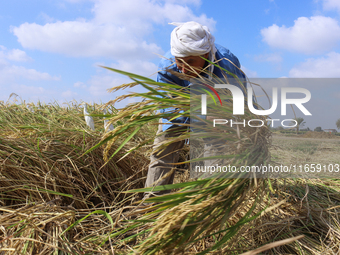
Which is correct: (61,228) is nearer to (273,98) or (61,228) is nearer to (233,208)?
(233,208)

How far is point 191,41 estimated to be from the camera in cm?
156

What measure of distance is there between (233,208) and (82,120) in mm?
2197

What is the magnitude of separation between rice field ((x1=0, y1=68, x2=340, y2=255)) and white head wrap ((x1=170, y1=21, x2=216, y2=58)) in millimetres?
524

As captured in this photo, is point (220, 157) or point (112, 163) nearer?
point (220, 157)

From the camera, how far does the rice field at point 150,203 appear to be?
0.97 m

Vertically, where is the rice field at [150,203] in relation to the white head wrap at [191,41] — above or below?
below

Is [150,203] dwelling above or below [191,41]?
below

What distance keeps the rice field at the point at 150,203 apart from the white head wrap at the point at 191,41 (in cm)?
52

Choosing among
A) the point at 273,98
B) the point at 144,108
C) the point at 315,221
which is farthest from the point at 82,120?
the point at 315,221

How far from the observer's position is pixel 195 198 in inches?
38.6

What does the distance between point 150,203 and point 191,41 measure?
1.02m

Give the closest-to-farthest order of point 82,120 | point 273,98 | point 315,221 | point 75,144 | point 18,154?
1. point 273,98
2. point 315,221
3. point 18,154
4. point 75,144
5. point 82,120

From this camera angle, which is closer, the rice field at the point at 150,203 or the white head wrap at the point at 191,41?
the rice field at the point at 150,203

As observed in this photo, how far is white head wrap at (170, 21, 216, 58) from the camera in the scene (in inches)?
61.1
